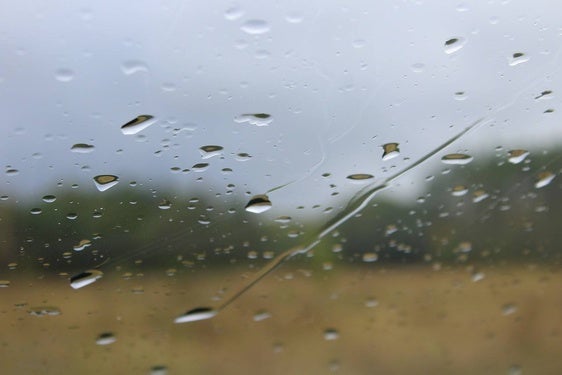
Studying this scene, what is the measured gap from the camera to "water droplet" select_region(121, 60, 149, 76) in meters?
2.79

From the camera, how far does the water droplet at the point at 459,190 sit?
2912mm

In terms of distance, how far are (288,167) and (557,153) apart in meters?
1.16

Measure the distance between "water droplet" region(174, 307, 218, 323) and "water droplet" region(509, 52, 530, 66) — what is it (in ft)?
5.23

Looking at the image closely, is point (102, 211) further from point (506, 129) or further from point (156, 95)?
point (506, 129)

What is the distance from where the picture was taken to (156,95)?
2785 millimetres

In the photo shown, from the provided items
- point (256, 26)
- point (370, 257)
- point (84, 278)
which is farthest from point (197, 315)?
point (256, 26)

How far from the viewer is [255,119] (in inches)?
112

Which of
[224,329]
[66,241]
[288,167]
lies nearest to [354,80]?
[288,167]

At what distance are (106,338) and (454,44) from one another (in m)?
1.81

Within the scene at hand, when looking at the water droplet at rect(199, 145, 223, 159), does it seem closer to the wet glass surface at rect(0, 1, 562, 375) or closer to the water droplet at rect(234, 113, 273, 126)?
the wet glass surface at rect(0, 1, 562, 375)

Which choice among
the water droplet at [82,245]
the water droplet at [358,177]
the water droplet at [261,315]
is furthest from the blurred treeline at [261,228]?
the water droplet at [261,315]

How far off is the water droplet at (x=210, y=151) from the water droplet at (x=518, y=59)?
1270 mm

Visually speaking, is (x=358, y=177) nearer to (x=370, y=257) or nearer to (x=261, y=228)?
(x=370, y=257)

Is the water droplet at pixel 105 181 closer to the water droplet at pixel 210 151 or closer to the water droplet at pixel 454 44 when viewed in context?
the water droplet at pixel 210 151
